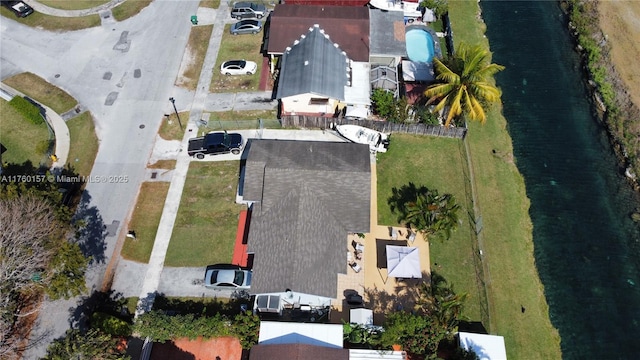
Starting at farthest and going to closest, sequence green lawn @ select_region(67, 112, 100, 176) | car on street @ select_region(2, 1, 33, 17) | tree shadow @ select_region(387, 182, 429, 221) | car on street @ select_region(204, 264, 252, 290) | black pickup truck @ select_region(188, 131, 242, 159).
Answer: car on street @ select_region(2, 1, 33, 17) → green lawn @ select_region(67, 112, 100, 176) → black pickup truck @ select_region(188, 131, 242, 159) → tree shadow @ select_region(387, 182, 429, 221) → car on street @ select_region(204, 264, 252, 290)

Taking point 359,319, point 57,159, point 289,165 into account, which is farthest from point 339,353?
point 57,159

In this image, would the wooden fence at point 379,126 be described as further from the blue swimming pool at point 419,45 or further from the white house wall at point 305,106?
the blue swimming pool at point 419,45

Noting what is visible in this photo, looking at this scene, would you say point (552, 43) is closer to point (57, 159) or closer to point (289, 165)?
point (289, 165)

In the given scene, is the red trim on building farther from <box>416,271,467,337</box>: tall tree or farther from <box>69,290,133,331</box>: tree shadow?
<box>416,271,467,337</box>: tall tree

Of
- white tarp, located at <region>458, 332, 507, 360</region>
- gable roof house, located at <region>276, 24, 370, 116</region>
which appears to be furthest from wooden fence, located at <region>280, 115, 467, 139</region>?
white tarp, located at <region>458, 332, 507, 360</region>

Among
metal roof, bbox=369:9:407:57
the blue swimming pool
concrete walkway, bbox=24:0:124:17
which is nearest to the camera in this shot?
metal roof, bbox=369:9:407:57
